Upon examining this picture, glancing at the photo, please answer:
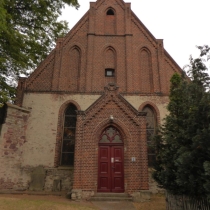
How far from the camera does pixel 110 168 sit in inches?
440

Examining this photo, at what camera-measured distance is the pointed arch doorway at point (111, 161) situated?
10812 mm

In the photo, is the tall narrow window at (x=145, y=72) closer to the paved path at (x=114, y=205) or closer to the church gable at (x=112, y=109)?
the church gable at (x=112, y=109)

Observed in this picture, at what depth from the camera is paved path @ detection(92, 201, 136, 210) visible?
8631 millimetres

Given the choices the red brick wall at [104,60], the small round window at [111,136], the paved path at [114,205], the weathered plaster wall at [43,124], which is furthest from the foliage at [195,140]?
the weathered plaster wall at [43,124]

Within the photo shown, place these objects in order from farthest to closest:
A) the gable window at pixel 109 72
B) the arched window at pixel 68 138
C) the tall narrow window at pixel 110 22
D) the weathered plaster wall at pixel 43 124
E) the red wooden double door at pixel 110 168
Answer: the tall narrow window at pixel 110 22, the gable window at pixel 109 72, the arched window at pixel 68 138, the weathered plaster wall at pixel 43 124, the red wooden double door at pixel 110 168

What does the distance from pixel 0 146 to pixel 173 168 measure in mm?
9220

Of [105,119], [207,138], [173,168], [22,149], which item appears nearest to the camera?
[207,138]

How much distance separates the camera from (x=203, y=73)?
6.48m

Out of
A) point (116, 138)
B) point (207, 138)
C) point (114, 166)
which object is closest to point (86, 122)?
point (116, 138)

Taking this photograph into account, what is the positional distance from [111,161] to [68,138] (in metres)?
3.33

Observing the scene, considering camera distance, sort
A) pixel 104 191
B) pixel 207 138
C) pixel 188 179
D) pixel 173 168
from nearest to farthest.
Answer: pixel 207 138 → pixel 188 179 → pixel 173 168 → pixel 104 191

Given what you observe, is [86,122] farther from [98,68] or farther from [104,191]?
[98,68]

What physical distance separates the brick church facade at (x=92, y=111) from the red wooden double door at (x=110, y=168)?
0.16 ft

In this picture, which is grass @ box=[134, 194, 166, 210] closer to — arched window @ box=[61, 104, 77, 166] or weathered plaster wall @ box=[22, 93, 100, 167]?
arched window @ box=[61, 104, 77, 166]
